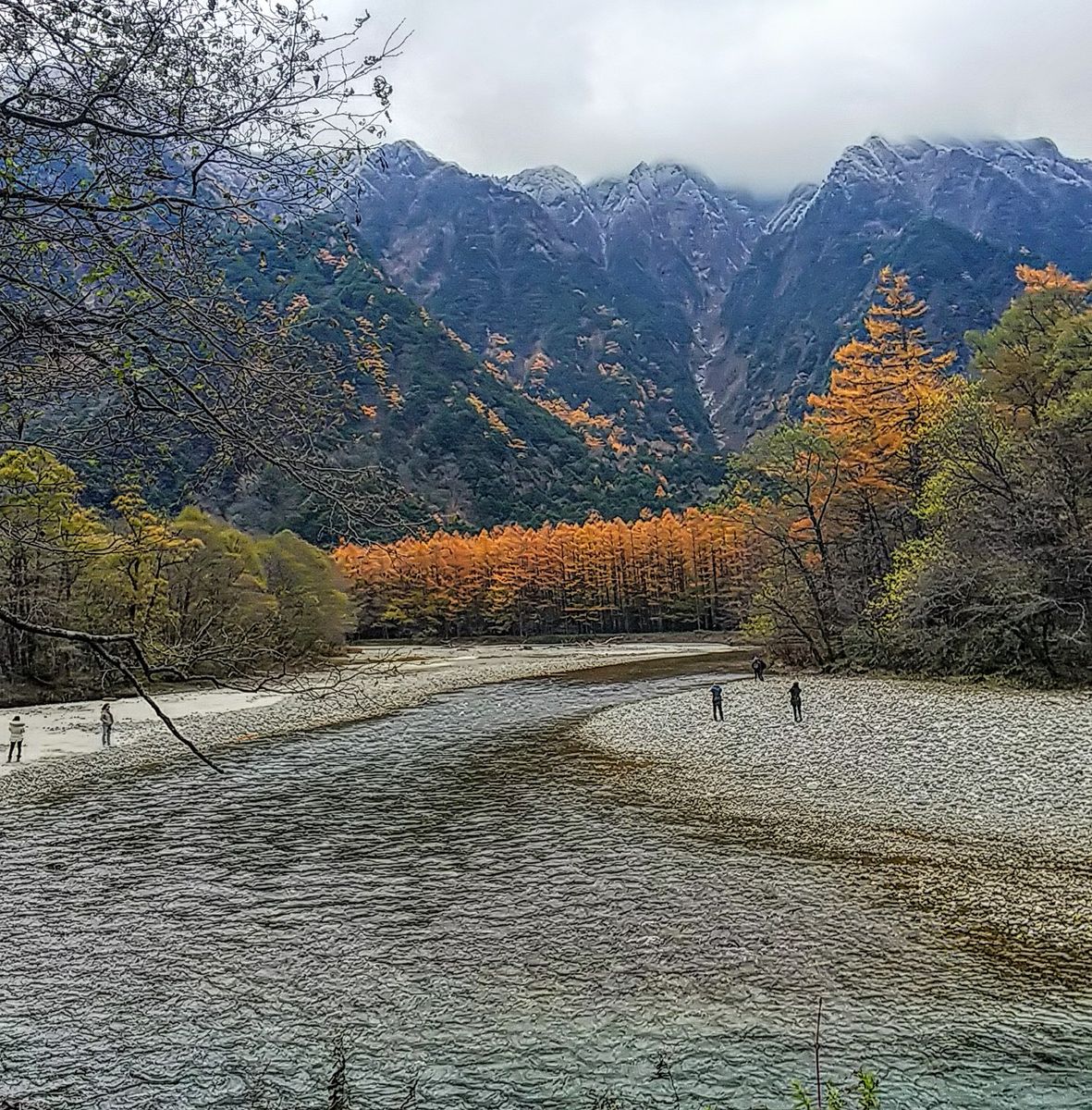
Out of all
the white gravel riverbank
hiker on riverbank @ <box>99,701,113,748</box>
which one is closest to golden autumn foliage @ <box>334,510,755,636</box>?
the white gravel riverbank

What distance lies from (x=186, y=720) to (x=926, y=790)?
966 inches

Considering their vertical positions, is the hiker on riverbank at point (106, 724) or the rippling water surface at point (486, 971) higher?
the hiker on riverbank at point (106, 724)

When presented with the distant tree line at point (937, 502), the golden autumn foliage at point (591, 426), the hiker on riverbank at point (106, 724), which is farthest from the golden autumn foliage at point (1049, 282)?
the golden autumn foliage at point (591, 426)

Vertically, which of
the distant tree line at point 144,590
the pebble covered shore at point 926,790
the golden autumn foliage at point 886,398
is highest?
the golden autumn foliage at point 886,398

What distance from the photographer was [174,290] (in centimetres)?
356

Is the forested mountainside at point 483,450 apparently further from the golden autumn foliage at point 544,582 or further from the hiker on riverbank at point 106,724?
the hiker on riverbank at point 106,724

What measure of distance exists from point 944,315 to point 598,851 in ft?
584

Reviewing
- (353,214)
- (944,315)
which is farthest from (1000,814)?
(944,315)

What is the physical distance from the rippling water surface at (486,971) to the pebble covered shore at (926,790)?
67 cm

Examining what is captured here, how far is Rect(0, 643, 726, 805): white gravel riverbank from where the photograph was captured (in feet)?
67.7

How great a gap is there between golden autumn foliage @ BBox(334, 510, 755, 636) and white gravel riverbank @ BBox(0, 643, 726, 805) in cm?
2590

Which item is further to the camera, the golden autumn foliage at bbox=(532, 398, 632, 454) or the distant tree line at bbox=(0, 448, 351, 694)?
the golden autumn foliage at bbox=(532, 398, 632, 454)

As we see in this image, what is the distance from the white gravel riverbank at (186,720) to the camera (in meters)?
20.6

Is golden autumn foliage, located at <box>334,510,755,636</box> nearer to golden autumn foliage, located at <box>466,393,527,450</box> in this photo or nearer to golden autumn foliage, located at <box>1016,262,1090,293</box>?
golden autumn foliage, located at <box>1016,262,1090,293</box>
